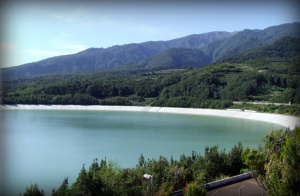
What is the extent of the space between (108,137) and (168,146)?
6869 mm

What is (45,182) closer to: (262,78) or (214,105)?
(214,105)

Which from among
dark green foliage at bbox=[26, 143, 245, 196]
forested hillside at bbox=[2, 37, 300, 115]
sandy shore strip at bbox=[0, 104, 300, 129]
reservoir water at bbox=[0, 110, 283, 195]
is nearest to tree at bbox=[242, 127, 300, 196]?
dark green foliage at bbox=[26, 143, 245, 196]

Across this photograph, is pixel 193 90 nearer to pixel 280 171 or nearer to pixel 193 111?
pixel 193 111

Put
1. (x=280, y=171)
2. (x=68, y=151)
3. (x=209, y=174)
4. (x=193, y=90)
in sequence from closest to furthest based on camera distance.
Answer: (x=280, y=171) → (x=209, y=174) → (x=68, y=151) → (x=193, y=90)

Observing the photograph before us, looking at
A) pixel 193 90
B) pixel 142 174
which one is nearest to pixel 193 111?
pixel 193 90

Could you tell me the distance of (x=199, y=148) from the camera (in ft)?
60.2

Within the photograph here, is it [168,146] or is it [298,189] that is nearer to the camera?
[298,189]

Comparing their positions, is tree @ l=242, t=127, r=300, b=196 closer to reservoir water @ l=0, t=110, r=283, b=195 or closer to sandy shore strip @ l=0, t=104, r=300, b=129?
reservoir water @ l=0, t=110, r=283, b=195

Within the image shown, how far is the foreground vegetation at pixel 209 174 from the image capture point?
219 inches

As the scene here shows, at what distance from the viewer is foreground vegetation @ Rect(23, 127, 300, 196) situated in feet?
18.3

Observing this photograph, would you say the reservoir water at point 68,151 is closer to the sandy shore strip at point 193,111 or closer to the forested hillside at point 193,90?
the sandy shore strip at point 193,111

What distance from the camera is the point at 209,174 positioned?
396 inches

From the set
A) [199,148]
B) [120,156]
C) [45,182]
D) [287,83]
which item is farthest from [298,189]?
[287,83]

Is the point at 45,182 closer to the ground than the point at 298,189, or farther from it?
closer to the ground
